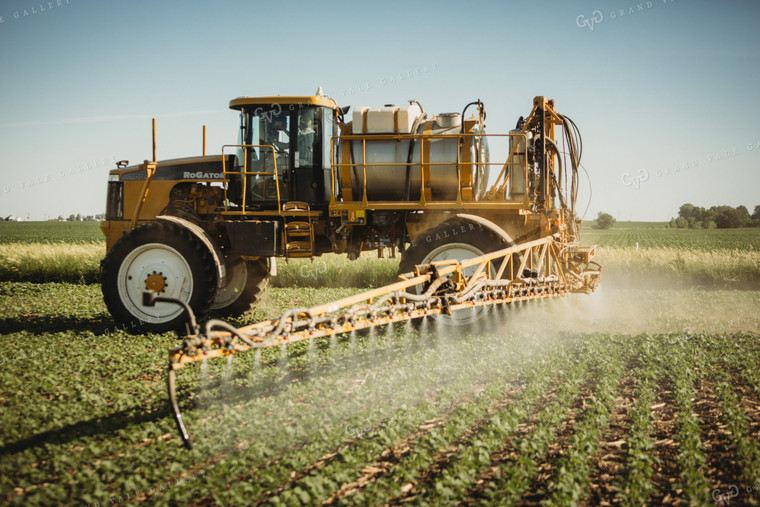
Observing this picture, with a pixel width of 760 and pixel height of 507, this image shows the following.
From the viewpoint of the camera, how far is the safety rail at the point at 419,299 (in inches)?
180

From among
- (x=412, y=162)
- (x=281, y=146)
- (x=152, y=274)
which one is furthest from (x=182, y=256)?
(x=412, y=162)

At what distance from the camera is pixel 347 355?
8109 mm

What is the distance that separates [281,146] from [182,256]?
2.46 metres

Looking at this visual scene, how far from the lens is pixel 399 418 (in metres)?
5.47

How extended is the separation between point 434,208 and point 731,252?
47.2 feet

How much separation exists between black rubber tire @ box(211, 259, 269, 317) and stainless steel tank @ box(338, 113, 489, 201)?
2.63 metres

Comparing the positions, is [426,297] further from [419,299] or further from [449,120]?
[449,120]

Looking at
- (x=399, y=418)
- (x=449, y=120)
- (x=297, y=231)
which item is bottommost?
(x=399, y=418)

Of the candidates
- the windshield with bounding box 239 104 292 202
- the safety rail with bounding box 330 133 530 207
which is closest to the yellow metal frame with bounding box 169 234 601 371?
the safety rail with bounding box 330 133 530 207

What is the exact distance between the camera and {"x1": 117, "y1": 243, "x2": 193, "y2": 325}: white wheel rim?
30.1ft

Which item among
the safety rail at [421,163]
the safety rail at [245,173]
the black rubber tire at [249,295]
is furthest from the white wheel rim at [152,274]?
the safety rail at [421,163]

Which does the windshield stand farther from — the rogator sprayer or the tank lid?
the tank lid

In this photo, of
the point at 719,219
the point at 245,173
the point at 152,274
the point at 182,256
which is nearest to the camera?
the point at 182,256

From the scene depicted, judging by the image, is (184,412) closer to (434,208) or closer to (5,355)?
(5,355)
